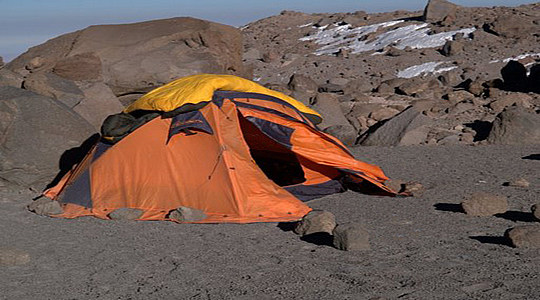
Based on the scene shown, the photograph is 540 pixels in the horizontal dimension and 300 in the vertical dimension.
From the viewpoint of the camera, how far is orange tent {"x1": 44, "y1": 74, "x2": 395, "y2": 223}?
7968 millimetres

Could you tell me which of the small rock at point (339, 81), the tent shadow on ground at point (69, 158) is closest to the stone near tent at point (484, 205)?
the tent shadow on ground at point (69, 158)

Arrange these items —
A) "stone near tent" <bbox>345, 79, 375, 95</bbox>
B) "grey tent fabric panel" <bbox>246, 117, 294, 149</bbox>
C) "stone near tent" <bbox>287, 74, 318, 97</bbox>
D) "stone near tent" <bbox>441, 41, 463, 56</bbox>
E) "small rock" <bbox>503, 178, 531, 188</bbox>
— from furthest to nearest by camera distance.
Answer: "stone near tent" <bbox>441, 41, 463, 56</bbox>
"stone near tent" <bbox>345, 79, 375, 95</bbox>
"stone near tent" <bbox>287, 74, 318, 97</bbox>
"small rock" <bbox>503, 178, 531, 188</bbox>
"grey tent fabric panel" <bbox>246, 117, 294, 149</bbox>

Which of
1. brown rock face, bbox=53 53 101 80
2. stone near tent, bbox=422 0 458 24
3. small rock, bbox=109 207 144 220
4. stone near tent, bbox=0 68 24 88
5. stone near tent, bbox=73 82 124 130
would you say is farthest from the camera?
stone near tent, bbox=422 0 458 24

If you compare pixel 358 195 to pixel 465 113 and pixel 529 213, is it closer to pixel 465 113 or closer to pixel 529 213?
pixel 529 213

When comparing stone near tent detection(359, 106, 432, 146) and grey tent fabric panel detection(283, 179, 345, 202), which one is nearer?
grey tent fabric panel detection(283, 179, 345, 202)

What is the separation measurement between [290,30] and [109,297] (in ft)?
110

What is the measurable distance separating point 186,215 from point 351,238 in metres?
2.10

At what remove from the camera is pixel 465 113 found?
15.4 metres

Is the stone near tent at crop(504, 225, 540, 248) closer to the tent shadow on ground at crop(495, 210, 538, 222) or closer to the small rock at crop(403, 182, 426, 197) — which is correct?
the tent shadow on ground at crop(495, 210, 538, 222)

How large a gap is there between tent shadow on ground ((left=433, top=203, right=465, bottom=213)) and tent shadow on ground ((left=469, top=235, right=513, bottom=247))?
108 centimetres

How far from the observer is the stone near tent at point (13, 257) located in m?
6.28

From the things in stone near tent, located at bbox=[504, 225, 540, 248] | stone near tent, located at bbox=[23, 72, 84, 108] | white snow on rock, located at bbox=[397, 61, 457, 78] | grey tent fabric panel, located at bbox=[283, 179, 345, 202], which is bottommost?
white snow on rock, located at bbox=[397, 61, 457, 78]

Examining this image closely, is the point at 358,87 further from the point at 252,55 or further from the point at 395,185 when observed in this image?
the point at 395,185

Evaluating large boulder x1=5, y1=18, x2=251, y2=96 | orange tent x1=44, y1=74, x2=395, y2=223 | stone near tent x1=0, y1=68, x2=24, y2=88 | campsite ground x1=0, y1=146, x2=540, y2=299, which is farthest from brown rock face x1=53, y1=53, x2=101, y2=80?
campsite ground x1=0, y1=146, x2=540, y2=299
